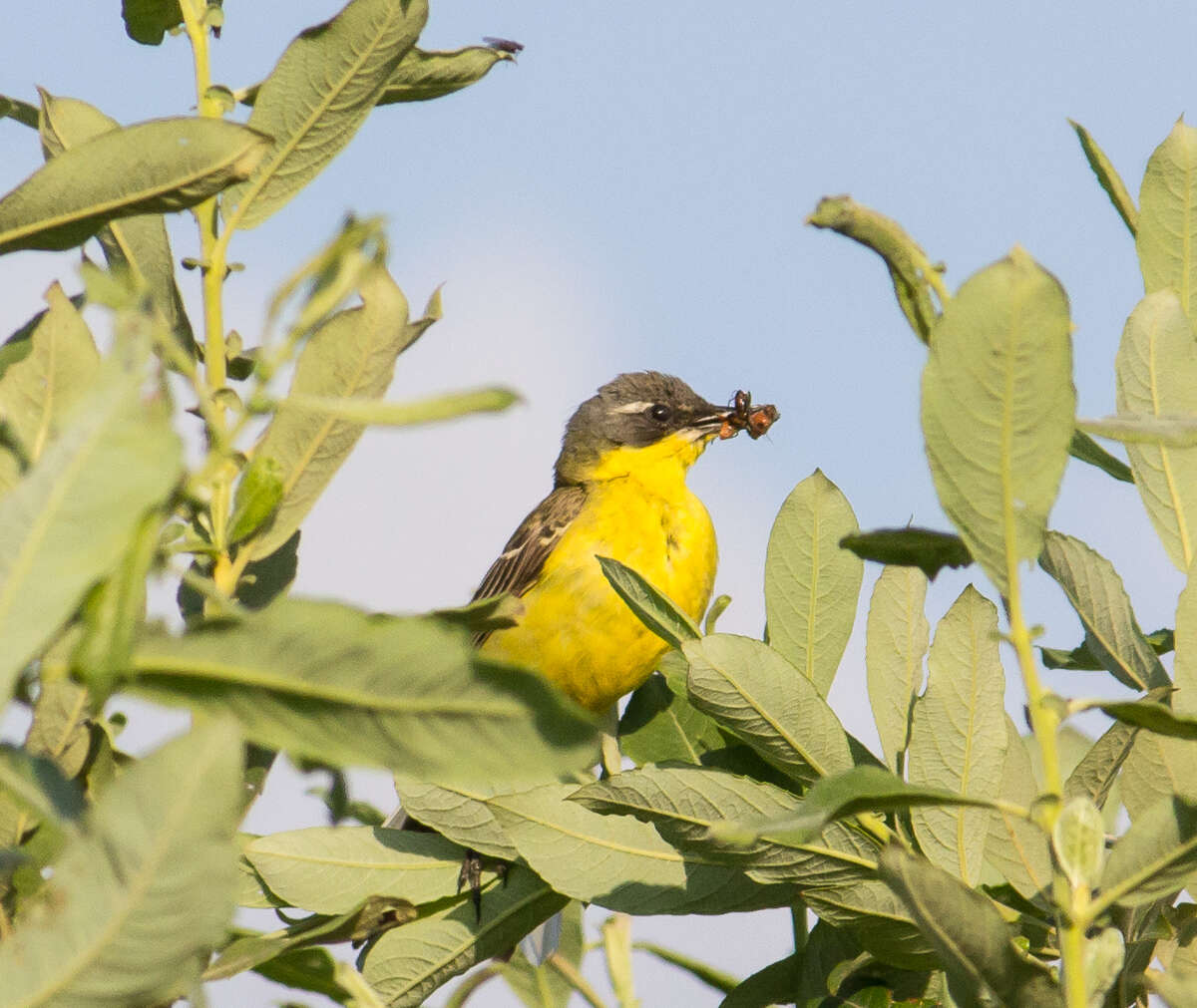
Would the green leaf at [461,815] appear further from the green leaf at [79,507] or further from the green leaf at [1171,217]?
the green leaf at [79,507]

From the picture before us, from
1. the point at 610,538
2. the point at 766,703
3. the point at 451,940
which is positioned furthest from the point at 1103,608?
the point at 610,538

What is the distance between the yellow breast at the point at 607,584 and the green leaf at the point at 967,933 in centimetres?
490

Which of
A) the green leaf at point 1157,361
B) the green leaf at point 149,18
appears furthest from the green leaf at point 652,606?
the green leaf at point 149,18

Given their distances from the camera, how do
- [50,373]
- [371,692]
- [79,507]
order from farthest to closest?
[50,373] < [371,692] < [79,507]

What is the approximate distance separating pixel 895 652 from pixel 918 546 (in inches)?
34.1

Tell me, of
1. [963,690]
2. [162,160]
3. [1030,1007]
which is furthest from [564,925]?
[162,160]

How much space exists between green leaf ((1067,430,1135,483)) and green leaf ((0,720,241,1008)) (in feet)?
6.50

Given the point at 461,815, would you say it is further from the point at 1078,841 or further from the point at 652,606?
the point at 1078,841

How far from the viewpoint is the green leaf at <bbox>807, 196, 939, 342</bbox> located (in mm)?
1449

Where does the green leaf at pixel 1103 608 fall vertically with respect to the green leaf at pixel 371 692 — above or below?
below

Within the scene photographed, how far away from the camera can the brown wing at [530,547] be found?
7652 millimetres

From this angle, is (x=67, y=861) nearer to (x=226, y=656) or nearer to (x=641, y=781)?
(x=226, y=656)

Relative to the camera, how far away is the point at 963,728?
202cm

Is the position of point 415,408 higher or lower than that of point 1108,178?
lower
